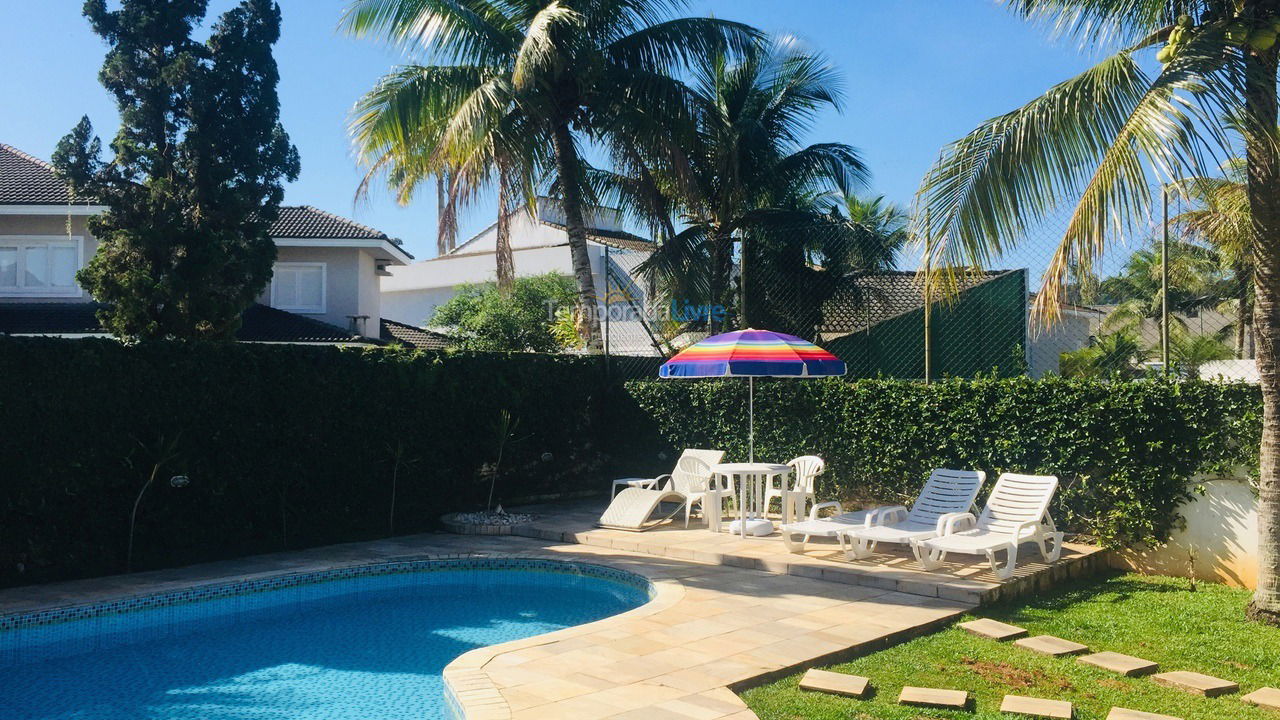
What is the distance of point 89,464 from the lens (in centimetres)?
1016

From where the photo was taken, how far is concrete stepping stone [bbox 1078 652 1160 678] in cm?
622

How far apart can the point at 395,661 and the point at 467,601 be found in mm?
2283

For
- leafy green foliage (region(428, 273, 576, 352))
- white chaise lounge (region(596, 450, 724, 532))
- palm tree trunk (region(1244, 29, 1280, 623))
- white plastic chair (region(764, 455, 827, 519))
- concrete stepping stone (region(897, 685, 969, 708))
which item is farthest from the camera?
leafy green foliage (region(428, 273, 576, 352))

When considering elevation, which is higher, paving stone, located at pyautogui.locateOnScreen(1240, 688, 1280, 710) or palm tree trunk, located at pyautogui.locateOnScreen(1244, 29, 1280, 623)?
palm tree trunk, located at pyautogui.locateOnScreen(1244, 29, 1280, 623)

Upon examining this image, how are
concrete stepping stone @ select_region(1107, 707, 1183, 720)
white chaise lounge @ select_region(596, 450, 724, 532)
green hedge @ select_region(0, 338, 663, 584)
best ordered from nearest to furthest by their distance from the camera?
concrete stepping stone @ select_region(1107, 707, 1183, 720) < green hedge @ select_region(0, 338, 663, 584) < white chaise lounge @ select_region(596, 450, 724, 532)

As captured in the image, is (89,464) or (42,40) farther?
(42,40)

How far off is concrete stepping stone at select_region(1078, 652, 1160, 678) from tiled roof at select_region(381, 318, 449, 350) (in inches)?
842

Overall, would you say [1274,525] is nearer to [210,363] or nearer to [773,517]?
[773,517]

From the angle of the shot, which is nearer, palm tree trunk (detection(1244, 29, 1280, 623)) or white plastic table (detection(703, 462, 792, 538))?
palm tree trunk (detection(1244, 29, 1280, 623))

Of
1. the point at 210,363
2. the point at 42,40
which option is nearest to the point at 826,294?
the point at 210,363

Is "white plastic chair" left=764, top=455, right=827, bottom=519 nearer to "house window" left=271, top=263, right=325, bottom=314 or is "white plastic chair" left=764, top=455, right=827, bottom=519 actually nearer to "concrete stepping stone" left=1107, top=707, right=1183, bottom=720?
"concrete stepping stone" left=1107, top=707, right=1183, bottom=720

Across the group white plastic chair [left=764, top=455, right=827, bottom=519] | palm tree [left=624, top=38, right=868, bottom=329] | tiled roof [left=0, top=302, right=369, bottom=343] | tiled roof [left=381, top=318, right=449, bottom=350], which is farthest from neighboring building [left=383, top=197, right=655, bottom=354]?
white plastic chair [left=764, top=455, right=827, bottom=519]

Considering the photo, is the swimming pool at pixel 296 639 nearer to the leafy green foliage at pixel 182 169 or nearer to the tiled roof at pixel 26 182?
the leafy green foliage at pixel 182 169

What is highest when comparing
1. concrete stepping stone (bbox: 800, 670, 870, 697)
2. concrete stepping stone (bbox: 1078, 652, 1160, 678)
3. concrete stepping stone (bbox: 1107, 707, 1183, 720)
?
concrete stepping stone (bbox: 1107, 707, 1183, 720)
